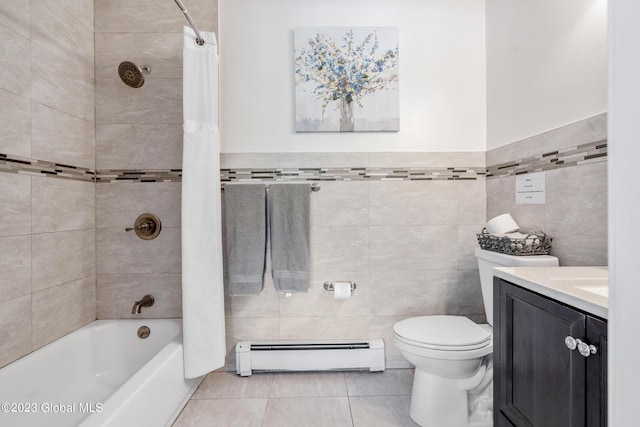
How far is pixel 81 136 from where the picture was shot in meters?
1.83

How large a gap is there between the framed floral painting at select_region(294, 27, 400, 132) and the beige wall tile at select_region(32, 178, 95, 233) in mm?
1307

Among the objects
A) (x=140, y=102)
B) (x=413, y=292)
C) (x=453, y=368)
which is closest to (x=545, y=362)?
(x=453, y=368)

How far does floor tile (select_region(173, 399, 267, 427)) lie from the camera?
1549 mm

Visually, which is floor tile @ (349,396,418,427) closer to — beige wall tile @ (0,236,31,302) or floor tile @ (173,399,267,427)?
floor tile @ (173,399,267,427)

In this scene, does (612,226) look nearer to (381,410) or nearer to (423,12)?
(381,410)

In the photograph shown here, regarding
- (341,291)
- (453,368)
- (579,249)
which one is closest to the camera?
(579,249)

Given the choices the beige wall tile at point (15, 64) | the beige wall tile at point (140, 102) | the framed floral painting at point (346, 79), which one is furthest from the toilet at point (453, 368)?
the beige wall tile at point (15, 64)

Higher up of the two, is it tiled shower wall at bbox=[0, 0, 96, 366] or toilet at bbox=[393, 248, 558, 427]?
tiled shower wall at bbox=[0, 0, 96, 366]

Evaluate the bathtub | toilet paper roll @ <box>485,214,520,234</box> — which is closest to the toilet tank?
toilet paper roll @ <box>485,214,520,234</box>

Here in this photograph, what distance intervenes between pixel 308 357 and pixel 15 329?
4.68 ft

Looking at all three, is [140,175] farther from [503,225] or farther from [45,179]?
[503,225]

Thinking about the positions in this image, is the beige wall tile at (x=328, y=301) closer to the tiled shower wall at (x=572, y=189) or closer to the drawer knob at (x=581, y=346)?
the tiled shower wall at (x=572, y=189)

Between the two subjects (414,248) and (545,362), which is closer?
(545,362)

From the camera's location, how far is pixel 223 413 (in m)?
1.62
